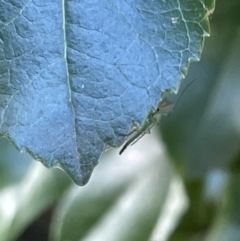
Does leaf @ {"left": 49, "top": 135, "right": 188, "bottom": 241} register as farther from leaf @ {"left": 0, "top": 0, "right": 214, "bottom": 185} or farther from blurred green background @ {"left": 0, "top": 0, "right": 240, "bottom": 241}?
leaf @ {"left": 0, "top": 0, "right": 214, "bottom": 185}

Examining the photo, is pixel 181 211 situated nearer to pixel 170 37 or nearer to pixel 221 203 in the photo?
pixel 221 203

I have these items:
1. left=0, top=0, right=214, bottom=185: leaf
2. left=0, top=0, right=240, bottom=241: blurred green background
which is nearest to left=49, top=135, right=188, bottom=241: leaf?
left=0, top=0, right=240, bottom=241: blurred green background

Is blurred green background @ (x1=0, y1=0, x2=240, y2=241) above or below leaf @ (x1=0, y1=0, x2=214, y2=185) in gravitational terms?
below

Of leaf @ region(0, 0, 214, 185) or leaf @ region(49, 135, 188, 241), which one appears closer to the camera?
leaf @ region(0, 0, 214, 185)

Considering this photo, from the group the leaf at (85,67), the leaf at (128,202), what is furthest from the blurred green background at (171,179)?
the leaf at (85,67)

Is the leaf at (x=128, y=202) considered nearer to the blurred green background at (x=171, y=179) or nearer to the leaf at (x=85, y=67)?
the blurred green background at (x=171, y=179)

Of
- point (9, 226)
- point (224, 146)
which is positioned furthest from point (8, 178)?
point (224, 146)
